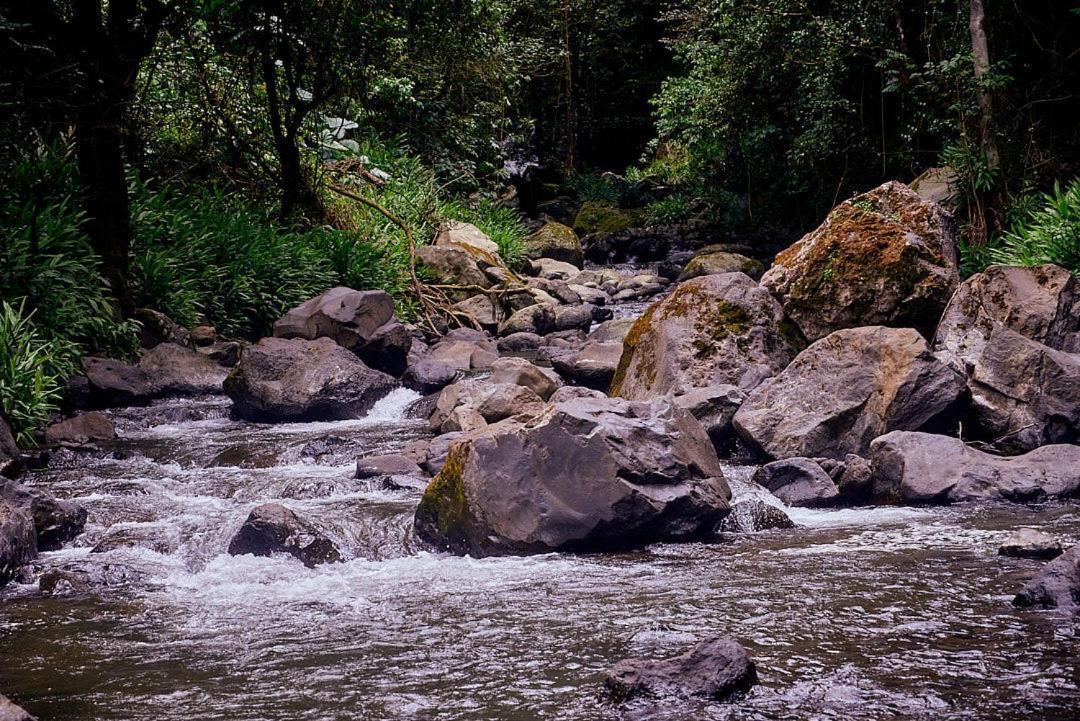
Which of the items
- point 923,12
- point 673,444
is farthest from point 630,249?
point 673,444

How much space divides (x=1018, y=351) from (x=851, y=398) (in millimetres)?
1646

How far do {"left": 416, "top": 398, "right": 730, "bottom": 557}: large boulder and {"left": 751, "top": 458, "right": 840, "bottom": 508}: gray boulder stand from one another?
1129 millimetres

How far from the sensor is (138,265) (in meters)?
14.0

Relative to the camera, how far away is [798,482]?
809 cm

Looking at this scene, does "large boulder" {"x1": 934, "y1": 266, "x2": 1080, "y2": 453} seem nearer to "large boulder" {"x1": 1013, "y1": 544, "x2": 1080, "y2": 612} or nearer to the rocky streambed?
the rocky streambed

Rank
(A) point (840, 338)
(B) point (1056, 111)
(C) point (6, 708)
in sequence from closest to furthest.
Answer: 1. (C) point (6, 708)
2. (A) point (840, 338)
3. (B) point (1056, 111)

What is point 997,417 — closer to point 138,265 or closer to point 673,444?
point 673,444

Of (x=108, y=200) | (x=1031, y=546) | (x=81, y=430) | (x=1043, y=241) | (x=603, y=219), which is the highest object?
(x=603, y=219)

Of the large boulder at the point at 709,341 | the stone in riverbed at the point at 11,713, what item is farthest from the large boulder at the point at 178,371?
the stone in riverbed at the point at 11,713

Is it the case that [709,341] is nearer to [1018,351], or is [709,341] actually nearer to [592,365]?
[592,365]

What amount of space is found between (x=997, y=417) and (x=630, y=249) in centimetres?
1814

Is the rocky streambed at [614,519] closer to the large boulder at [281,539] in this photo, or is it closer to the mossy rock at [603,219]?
the large boulder at [281,539]

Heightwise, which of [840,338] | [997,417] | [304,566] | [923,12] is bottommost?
[304,566]

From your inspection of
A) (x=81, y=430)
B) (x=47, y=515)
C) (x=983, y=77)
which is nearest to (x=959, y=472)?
(x=47, y=515)
